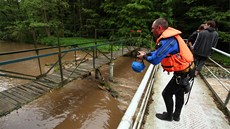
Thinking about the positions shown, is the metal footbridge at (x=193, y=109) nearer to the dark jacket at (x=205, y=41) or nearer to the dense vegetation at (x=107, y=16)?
the dark jacket at (x=205, y=41)

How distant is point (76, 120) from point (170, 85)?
350 cm

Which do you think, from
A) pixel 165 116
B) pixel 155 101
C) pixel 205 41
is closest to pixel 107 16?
pixel 205 41

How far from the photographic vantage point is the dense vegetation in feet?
36.6

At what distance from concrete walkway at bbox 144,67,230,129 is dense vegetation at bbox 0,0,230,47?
688 centimetres

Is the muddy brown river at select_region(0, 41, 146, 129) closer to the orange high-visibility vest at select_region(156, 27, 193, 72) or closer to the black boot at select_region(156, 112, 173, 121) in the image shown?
the black boot at select_region(156, 112, 173, 121)

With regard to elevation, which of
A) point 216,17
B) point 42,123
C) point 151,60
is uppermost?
point 216,17

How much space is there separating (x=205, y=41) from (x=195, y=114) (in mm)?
1583

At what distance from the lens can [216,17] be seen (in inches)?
395

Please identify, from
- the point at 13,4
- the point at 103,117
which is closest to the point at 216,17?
the point at 103,117


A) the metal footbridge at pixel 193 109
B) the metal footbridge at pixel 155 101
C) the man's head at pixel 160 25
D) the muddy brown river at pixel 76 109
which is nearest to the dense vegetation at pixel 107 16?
the muddy brown river at pixel 76 109

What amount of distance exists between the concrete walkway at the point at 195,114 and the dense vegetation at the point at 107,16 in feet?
22.6

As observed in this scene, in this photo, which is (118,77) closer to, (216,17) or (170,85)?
(170,85)

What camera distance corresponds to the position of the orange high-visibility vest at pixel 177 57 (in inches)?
63.9

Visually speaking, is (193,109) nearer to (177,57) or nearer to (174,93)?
(174,93)
